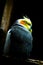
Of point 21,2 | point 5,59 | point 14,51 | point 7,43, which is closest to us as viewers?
point 5,59

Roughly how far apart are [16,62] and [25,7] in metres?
1.88

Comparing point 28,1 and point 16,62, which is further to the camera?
point 28,1

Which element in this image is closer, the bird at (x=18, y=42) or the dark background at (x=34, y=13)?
the bird at (x=18, y=42)

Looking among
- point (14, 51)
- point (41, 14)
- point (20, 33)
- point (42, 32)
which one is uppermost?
point (41, 14)

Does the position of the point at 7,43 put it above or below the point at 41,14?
below

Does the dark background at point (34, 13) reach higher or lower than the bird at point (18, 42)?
higher

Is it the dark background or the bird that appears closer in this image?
the bird

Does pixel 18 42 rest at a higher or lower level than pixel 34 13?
lower

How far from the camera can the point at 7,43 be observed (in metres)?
2.64

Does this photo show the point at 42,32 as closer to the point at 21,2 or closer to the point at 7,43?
the point at 21,2

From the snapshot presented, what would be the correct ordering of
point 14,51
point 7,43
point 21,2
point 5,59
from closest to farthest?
point 5,59, point 14,51, point 7,43, point 21,2

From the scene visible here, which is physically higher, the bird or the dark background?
the dark background

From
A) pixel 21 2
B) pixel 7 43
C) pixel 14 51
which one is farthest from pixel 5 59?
pixel 21 2

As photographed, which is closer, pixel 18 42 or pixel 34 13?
pixel 18 42
